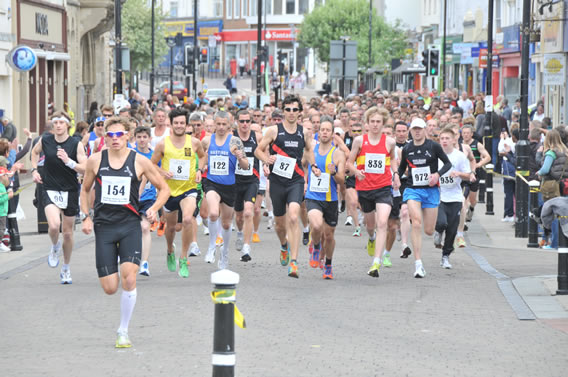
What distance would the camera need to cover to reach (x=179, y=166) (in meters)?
13.8

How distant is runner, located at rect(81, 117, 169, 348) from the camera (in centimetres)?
964

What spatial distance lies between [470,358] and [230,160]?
5996mm

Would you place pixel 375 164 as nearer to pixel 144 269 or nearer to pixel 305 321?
pixel 144 269

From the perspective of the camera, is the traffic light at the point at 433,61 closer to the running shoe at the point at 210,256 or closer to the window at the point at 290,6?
the running shoe at the point at 210,256

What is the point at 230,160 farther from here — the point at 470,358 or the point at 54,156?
the point at 470,358

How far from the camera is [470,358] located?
9273 millimetres

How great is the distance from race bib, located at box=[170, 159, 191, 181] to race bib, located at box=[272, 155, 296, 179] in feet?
3.59

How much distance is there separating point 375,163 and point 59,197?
3728 millimetres

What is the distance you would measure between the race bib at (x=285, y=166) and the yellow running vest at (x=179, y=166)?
99 cm

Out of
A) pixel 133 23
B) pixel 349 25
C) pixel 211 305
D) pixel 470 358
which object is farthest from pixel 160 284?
pixel 349 25

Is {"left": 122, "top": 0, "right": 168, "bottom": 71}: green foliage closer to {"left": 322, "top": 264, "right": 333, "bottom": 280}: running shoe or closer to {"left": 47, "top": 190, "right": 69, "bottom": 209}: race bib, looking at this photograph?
{"left": 47, "top": 190, "right": 69, "bottom": 209}: race bib

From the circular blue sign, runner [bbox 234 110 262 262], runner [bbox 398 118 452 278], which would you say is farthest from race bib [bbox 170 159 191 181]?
the circular blue sign

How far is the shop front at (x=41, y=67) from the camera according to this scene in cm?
3266

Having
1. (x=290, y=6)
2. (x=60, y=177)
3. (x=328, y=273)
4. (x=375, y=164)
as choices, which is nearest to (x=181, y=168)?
(x=60, y=177)
